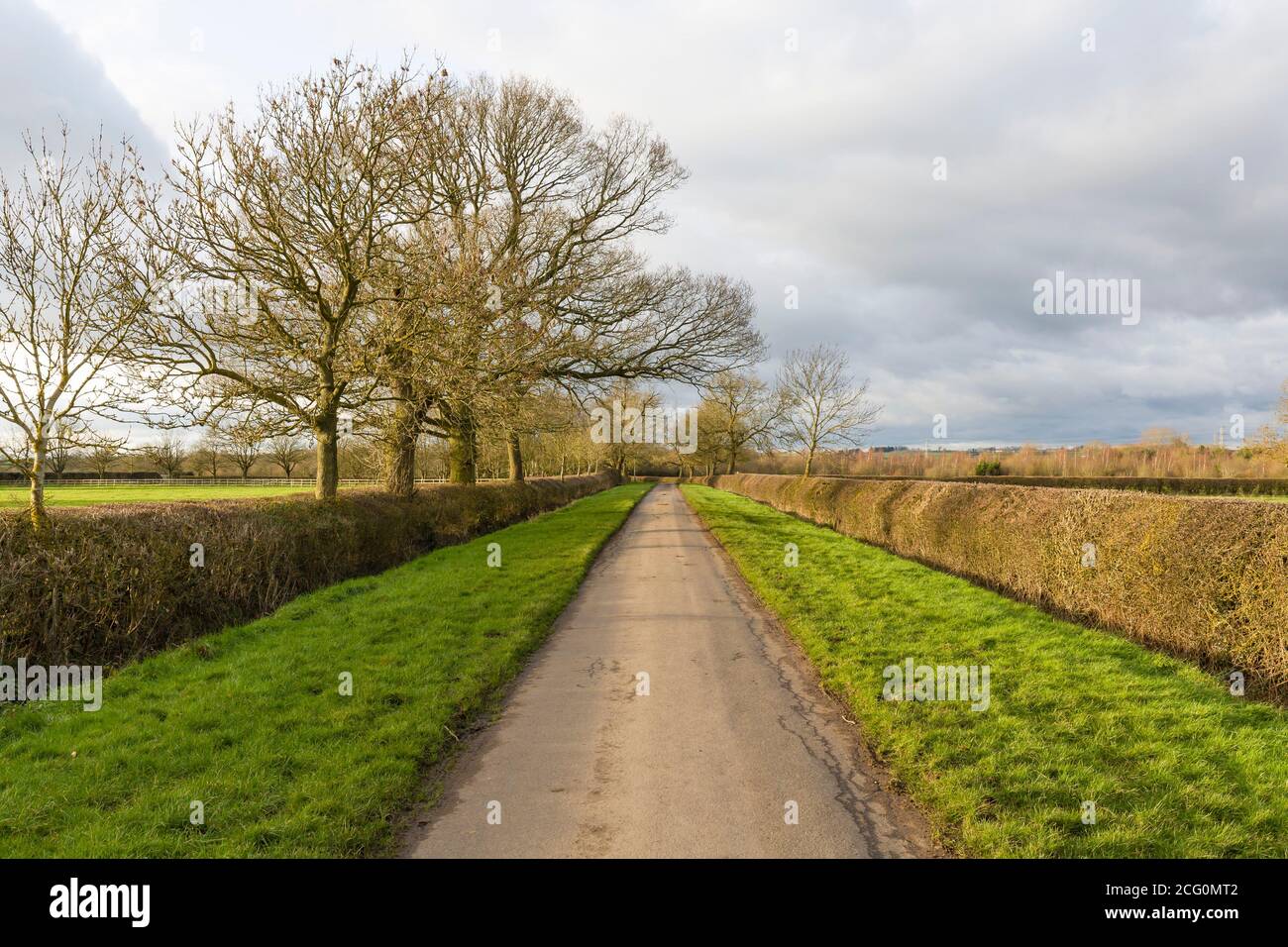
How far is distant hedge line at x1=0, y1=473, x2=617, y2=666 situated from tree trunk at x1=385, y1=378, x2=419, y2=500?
7.51 ft

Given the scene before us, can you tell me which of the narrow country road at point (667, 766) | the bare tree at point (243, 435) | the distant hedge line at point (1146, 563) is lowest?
the narrow country road at point (667, 766)

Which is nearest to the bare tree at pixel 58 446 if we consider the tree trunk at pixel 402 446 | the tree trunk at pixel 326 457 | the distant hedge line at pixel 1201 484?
the tree trunk at pixel 326 457

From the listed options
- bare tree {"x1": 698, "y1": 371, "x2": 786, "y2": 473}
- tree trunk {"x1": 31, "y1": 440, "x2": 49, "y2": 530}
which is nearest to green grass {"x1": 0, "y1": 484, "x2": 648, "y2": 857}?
tree trunk {"x1": 31, "y1": 440, "x2": 49, "y2": 530}

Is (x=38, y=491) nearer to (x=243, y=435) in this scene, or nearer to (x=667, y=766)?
(x=243, y=435)

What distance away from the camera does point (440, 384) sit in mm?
13219

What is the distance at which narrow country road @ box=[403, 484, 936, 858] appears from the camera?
3.46 meters

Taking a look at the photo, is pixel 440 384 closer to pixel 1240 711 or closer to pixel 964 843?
pixel 964 843

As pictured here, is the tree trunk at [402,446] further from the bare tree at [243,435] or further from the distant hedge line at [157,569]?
the bare tree at [243,435]

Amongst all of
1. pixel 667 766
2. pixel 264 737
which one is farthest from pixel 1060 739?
pixel 264 737

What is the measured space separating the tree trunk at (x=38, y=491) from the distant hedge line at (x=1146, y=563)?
1274 cm

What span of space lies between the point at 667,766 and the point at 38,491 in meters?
7.85

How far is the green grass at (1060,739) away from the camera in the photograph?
349 cm
